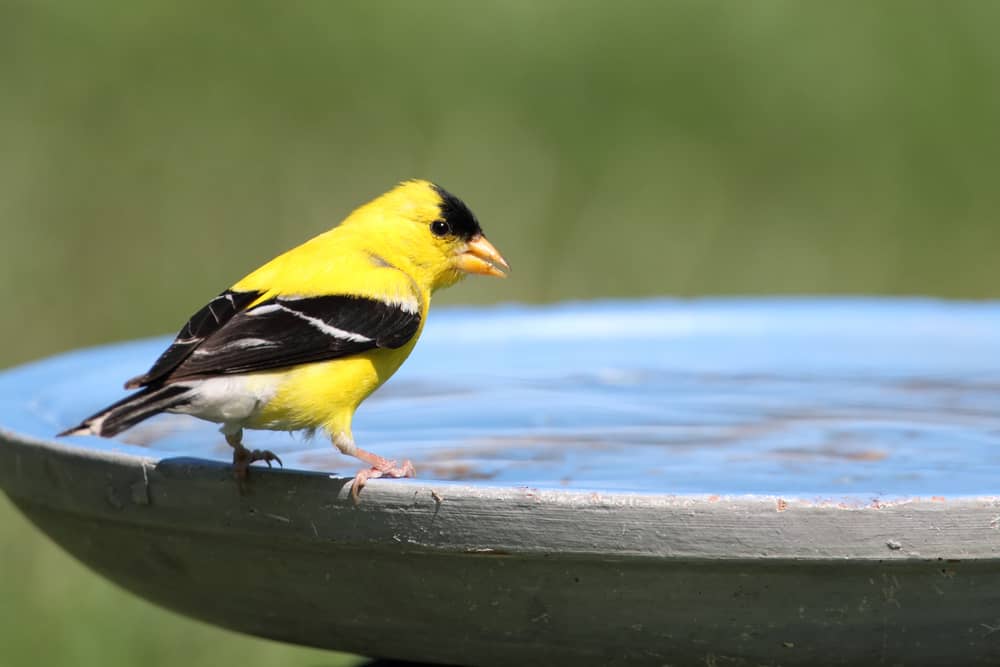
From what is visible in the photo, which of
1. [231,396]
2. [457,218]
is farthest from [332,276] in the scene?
[457,218]

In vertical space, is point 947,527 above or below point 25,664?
above

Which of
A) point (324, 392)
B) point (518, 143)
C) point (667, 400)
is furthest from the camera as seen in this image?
point (518, 143)

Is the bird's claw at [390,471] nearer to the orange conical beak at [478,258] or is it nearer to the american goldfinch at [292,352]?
the american goldfinch at [292,352]

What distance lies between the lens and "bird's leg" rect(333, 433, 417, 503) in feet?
7.00

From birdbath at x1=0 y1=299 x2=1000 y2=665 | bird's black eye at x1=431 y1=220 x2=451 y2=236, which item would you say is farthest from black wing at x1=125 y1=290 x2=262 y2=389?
bird's black eye at x1=431 y1=220 x2=451 y2=236

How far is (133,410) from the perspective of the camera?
7.79 ft

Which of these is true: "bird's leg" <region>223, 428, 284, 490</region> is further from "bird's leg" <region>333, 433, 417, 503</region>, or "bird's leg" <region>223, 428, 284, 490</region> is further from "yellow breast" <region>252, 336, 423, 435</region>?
"bird's leg" <region>333, 433, 417, 503</region>

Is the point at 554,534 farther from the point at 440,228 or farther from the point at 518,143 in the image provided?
the point at 518,143

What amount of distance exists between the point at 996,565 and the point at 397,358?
1.13 metres

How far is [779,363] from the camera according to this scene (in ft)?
13.6

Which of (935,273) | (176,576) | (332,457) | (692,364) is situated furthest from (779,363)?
(935,273)

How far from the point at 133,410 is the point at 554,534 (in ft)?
2.32

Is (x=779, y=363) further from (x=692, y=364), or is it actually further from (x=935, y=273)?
(x=935, y=273)

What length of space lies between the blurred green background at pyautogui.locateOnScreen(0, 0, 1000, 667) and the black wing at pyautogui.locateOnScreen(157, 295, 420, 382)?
439cm
